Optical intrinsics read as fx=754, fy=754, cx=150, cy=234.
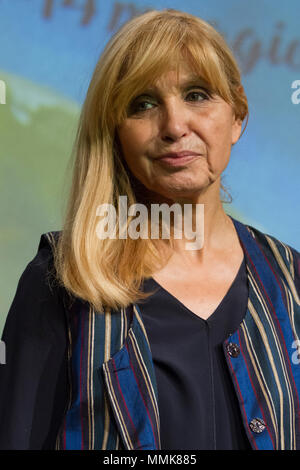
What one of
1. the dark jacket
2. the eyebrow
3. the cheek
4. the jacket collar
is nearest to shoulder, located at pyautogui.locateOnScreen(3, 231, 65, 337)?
the dark jacket

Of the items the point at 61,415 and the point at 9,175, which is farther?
the point at 9,175

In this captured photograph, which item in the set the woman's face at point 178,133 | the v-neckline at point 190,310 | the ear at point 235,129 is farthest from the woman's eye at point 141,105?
the v-neckline at point 190,310

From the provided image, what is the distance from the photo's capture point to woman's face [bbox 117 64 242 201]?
→ 128 cm

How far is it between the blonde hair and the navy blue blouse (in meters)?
0.06

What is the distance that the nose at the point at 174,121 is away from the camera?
4.13 feet

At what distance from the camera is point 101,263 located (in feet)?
4.37

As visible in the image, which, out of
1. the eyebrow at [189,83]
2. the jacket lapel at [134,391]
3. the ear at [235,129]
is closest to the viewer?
the jacket lapel at [134,391]

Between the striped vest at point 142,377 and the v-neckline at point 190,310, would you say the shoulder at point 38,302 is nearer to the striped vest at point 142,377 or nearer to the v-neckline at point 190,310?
the striped vest at point 142,377

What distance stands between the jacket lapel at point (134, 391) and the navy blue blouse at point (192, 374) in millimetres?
24
